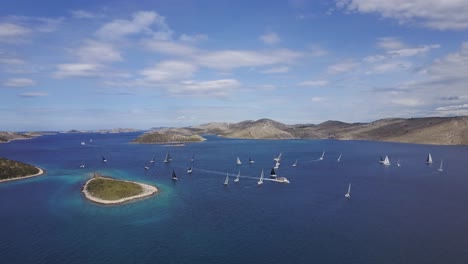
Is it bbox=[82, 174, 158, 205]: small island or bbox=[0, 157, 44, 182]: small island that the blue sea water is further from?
bbox=[0, 157, 44, 182]: small island

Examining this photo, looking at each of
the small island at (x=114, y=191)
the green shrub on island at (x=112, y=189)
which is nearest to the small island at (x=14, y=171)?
the small island at (x=114, y=191)

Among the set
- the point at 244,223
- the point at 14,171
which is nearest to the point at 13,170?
the point at 14,171

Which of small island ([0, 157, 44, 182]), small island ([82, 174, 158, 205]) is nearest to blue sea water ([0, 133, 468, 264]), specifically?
small island ([82, 174, 158, 205])

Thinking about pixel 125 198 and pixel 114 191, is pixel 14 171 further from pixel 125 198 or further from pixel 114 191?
pixel 125 198

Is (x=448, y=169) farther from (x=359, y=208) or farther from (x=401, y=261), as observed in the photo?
(x=401, y=261)

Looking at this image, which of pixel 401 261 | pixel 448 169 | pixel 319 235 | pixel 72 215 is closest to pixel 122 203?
pixel 72 215

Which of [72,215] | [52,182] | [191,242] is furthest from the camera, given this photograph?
[52,182]

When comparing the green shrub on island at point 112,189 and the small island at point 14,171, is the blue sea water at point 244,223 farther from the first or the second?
the small island at point 14,171
